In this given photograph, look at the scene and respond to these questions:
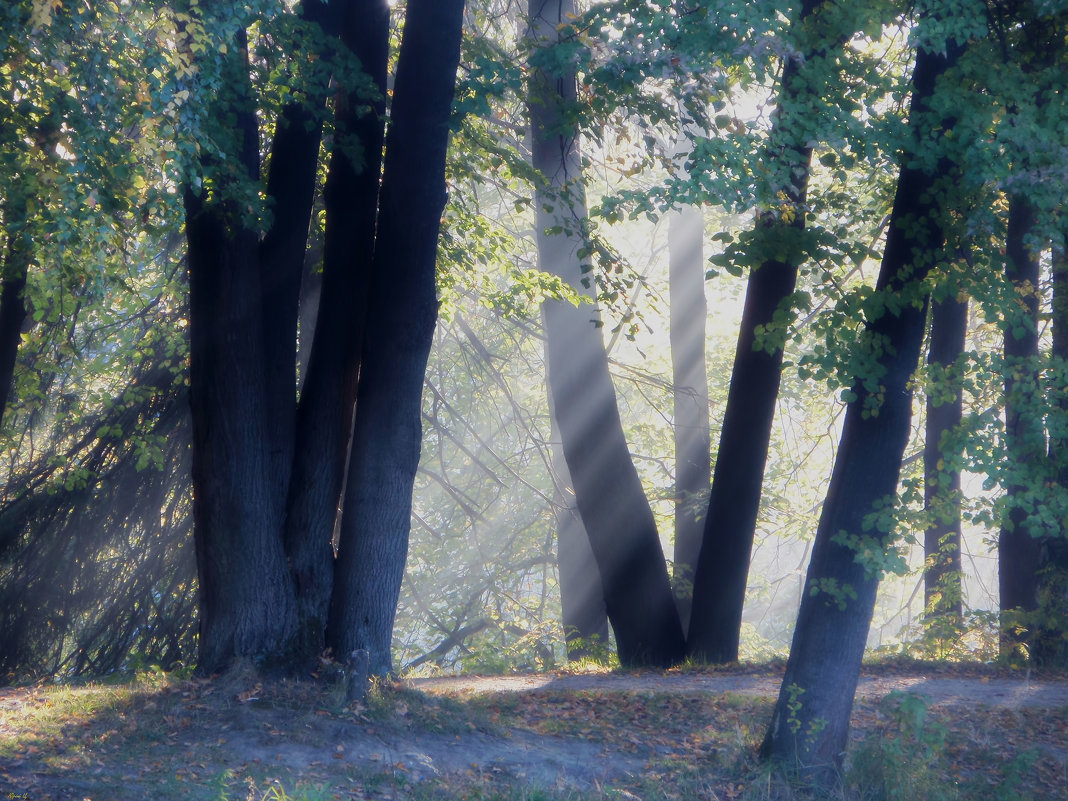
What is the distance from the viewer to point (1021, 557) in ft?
37.2

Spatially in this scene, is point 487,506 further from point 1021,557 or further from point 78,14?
point 78,14

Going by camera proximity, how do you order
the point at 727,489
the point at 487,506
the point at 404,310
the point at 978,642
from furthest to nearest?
the point at 487,506 → the point at 978,642 → the point at 727,489 → the point at 404,310

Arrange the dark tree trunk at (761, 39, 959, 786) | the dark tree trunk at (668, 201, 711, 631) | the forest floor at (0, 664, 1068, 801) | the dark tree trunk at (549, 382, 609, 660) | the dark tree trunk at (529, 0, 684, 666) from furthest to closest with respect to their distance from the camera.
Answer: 1. the dark tree trunk at (549, 382, 609, 660)
2. the dark tree trunk at (668, 201, 711, 631)
3. the dark tree trunk at (529, 0, 684, 666)
4. the dark tree trunk at (761, 39, 959, 786)
5. the forest floor at (0, 664, 1068, 801)

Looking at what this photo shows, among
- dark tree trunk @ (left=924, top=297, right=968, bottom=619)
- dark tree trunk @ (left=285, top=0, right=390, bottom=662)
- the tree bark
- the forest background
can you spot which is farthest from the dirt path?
the tree bark

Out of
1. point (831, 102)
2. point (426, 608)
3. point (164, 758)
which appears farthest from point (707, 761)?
point (426, 608)

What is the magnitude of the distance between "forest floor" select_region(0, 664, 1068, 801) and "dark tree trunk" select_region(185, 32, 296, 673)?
0.42m

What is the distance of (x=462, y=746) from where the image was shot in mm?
6969

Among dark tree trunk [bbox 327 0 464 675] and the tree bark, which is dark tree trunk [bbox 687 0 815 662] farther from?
the tree bark

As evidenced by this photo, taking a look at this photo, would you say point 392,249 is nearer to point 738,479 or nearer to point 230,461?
point 230,461

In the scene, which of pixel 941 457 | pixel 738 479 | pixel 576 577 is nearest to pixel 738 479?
pixel 738 479

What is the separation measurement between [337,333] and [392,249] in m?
0.93

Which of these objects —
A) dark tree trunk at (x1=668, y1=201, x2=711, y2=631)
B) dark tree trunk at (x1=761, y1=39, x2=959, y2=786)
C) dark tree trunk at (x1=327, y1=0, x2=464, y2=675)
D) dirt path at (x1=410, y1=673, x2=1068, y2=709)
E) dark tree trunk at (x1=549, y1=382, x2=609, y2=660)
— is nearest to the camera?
dark tree trunk at (x1=761, y1=39, x2=959, y2=786)

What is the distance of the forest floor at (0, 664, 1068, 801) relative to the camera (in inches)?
231

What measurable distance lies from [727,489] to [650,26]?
5.55 m
